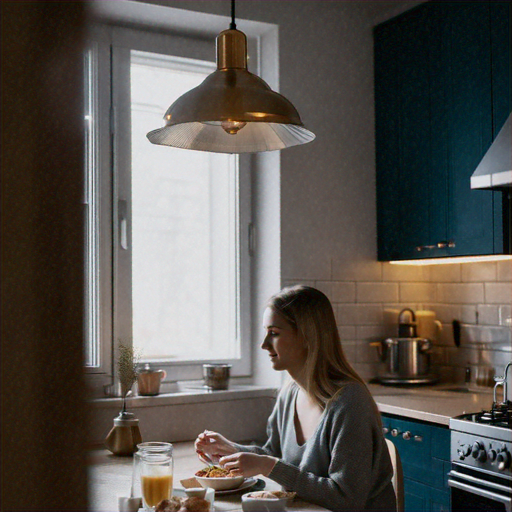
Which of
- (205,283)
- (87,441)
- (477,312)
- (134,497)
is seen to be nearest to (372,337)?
(477,312)

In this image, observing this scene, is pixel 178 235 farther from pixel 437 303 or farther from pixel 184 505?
pixel 184 505

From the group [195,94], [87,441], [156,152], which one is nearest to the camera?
[87,441]

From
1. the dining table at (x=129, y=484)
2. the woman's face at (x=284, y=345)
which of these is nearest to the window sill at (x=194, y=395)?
the dining table at (x=129, y=484)

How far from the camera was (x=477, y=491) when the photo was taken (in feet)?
8.45

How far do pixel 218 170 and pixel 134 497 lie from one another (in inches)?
84.6

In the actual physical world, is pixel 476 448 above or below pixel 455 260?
below

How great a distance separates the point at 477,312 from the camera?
362 centimetres

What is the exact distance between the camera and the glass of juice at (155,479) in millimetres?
1812

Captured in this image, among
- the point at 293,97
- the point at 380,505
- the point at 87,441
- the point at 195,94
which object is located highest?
the point at 293,97

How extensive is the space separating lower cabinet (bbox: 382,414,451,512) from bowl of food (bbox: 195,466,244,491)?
43.5 inches

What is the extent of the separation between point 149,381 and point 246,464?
122cm

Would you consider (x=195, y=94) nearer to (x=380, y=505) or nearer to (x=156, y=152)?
(x=380, y=505)

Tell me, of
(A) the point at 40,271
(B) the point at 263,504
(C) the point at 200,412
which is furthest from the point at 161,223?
(A) the point at 40,271

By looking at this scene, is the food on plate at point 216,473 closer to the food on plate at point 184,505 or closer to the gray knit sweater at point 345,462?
the gray knit sweater at point 345,462
